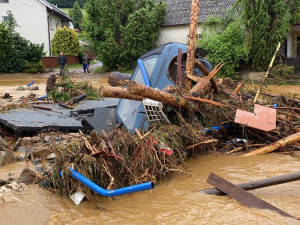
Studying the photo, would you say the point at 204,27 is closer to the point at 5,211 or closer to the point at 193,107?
the point at 193,107

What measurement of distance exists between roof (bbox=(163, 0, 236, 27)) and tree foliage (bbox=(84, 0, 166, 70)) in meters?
0.84

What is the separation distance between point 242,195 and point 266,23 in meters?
17.0

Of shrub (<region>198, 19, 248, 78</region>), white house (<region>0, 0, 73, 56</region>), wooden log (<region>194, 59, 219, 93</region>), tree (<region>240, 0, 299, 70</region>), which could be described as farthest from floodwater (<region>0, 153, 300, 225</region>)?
white house (<region>0, 0, 73, 56</region>)

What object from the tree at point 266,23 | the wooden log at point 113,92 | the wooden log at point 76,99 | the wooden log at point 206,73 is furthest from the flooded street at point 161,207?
the tree at point 266,23

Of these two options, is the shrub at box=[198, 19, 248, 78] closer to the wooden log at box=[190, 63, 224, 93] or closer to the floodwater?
the wooden log at box=[190, 63, 224, 93]

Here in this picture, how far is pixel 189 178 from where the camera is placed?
502 cm

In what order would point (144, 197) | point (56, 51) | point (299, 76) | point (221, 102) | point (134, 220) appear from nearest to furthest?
1. point (134, 220)
2. point (144, 197)
3. point (221, 102)
4. point (299, 76)
5. point (56, 51)

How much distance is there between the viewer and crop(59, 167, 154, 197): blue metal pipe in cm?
352

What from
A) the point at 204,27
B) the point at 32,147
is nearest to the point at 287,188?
the point at 32,147

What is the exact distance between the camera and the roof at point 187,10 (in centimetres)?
2478

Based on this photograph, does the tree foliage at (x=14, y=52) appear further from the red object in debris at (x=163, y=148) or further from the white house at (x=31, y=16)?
the red object in debris at (x=163, y=148)

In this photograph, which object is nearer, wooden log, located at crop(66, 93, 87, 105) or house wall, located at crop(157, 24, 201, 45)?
wooden log, located at crop(66, 93, 87, 105)

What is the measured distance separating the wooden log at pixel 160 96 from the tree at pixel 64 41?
103 feet

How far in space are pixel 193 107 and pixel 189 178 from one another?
47.5 inches
